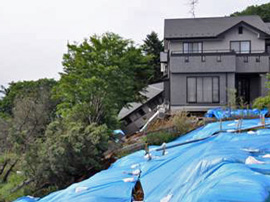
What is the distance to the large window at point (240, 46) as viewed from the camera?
15398 millimetres

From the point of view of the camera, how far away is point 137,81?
15266 mm

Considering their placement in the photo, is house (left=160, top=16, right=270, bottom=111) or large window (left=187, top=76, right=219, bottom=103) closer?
house (left=160, top=16, right=270, bottom=111)

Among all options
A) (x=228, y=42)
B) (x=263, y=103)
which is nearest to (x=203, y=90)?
(x=263, y=103)

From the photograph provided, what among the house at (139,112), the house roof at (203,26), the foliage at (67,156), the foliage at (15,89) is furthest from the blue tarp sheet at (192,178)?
the foliage at (15,89)

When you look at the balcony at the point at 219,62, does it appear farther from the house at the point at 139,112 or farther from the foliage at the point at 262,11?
the foliage at the point at 262,11

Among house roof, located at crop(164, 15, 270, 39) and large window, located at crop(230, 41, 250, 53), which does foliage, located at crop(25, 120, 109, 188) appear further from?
large window, located at crop(230, 41, 250, 53)

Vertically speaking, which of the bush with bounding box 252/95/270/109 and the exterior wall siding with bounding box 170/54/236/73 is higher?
the exterior wall siding with bounding box 170/54/236/73

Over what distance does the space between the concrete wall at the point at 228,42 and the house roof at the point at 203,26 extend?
35cm

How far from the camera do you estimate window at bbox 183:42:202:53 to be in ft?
51.4

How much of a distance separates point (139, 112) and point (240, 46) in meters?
7.60

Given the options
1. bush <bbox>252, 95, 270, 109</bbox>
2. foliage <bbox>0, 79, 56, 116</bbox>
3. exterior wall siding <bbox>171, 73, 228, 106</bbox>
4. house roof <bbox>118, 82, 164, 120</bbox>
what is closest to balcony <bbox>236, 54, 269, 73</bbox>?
exterior wall siding <bbox>171, 73, 228, 106</bbox>

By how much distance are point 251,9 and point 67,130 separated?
34.3 m

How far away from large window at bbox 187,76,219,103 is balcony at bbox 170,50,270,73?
0.46 meters

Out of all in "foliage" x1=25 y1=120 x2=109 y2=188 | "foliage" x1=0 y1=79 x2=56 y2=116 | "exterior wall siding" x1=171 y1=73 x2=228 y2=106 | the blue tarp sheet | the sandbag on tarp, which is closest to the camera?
the blue tarp sheet
